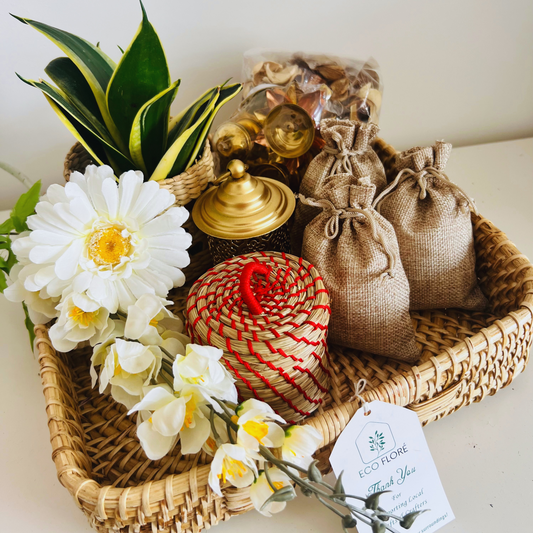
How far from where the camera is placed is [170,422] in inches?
16.3

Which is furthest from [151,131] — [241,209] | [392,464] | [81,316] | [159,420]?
[392,464]

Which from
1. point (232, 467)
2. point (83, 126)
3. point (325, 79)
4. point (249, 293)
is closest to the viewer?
point (232, 467)

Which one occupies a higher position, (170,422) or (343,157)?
(343,157)

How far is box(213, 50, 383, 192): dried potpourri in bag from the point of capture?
70cm

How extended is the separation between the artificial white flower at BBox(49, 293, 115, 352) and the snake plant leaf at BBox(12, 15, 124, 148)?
27 centimetres

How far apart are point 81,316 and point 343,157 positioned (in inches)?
16.2

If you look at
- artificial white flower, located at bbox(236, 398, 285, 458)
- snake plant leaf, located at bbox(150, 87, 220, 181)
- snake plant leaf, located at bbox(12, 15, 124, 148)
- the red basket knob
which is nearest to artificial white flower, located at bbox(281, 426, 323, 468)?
artificial white flower, located at bbox(236, 398, 285, 458)

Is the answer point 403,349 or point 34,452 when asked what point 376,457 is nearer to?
point 403,349

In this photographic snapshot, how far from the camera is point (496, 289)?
652 millimetres

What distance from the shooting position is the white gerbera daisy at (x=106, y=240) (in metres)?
0.48

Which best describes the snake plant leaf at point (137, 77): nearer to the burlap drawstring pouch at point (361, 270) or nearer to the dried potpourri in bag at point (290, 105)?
the dried potpourri in bag at point (290, 105)

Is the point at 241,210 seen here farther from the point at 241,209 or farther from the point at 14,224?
the point at 14,224

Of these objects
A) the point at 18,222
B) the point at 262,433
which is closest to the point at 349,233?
the point at 262,433

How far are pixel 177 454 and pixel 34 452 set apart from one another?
8.1 inches
